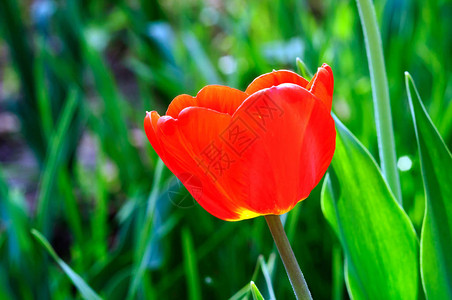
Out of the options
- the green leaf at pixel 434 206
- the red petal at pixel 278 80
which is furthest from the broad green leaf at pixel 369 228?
the red petal at pixel 278 80

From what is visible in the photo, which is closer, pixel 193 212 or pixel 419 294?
pixel 419 294

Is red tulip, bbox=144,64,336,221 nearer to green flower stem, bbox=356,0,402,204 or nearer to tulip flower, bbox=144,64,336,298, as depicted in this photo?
tulip flower, bbox=144,64,336,298

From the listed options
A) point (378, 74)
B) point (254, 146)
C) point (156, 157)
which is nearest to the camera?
point (254, 146)

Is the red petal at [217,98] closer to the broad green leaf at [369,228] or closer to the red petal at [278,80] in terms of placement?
the red petal at [278,80]

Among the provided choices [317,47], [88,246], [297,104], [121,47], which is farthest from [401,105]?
[121,47]

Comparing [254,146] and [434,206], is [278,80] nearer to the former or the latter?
[254,146]

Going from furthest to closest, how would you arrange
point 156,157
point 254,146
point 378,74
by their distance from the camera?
point 156,157 → point 378,74 → point 254,146

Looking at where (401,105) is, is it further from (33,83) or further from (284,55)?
(33,83)

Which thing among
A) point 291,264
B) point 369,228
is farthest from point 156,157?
point 291,264
